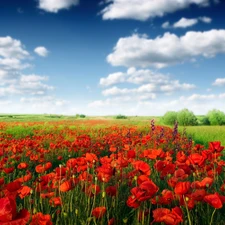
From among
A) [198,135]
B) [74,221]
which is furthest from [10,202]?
[198,135]

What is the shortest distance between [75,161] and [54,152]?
5.59 m

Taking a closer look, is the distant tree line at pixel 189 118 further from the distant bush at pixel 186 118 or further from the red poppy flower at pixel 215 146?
the red poppy flower at pixel 215 146

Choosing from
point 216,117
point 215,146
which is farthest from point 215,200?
point 216,117

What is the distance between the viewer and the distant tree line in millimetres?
25484

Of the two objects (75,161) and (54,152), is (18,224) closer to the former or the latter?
(75,161)

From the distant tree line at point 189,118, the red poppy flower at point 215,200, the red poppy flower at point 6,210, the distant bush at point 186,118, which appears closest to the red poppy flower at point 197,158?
the red poppy flower at point 215,200

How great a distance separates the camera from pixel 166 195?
7.25 feet

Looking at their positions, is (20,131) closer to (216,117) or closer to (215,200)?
(215,200)

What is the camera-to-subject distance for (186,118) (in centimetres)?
2552

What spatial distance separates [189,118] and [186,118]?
0.28 metres

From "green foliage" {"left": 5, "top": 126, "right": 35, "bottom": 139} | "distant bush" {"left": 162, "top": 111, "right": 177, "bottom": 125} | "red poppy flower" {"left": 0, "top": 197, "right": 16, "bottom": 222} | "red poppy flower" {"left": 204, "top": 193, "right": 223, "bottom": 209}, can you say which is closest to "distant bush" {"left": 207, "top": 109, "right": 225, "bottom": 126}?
"distant bush" {"left": 162, "top": 111, "right": 177, "bottom": 125}

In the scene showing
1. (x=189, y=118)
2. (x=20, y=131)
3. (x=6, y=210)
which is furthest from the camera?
(x=189, y=118)

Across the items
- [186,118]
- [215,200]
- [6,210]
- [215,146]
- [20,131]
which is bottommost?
[20,131]

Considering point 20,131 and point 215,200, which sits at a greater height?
point 215,200
